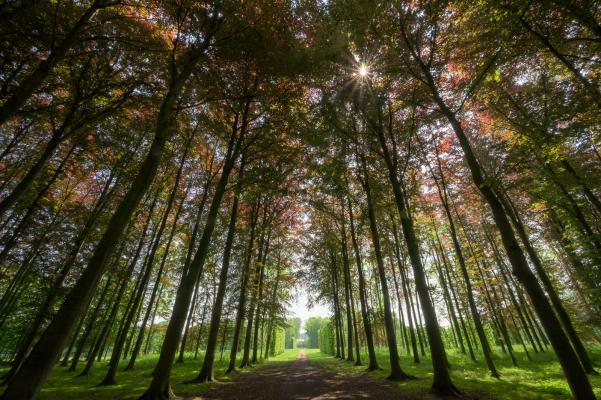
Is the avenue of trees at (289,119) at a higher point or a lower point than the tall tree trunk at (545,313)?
higher

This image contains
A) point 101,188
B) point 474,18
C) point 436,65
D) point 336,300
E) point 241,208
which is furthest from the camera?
point 336,300

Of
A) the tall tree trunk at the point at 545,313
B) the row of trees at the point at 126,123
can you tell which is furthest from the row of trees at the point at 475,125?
the row of trees at the point at 126,123

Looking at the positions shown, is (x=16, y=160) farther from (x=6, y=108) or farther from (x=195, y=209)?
(x=6, y=108)

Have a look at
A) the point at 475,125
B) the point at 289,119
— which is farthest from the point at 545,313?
the point at 475,125

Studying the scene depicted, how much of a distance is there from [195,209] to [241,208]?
10.1ft

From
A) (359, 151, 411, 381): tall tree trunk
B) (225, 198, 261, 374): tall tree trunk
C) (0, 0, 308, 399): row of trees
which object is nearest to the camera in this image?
(0, 0, 308, 399): row of trees

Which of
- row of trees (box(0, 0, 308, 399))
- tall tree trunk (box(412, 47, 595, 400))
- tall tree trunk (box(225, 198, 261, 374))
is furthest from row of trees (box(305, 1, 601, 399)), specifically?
tall tree trunk (box(225, 198, 261, 374))

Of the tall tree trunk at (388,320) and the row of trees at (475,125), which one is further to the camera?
the tall tree trunk at (388,320)

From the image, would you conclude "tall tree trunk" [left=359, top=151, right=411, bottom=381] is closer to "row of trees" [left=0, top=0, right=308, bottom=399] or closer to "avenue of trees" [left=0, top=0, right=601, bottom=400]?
"avenue of trees" [left=0, top=0, right=601, bottom=400]

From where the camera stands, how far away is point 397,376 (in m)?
10.5

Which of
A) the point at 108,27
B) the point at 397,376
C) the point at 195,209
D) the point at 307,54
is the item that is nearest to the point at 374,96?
the point at 307,54

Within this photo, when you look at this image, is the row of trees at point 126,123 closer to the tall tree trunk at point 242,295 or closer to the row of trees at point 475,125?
the tall tree trunk at point 242,295

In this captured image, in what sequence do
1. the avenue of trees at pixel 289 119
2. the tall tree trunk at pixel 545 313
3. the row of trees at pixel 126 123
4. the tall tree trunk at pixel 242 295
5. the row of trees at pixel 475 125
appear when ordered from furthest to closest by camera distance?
the tall tree trunk at pixel 242 295 < the row of trees at pixel 475 125 < the avenue of trees at pixel 289 119 < the row of trees at pixel 126 123 < the tall tree trunk at pixel 545 313

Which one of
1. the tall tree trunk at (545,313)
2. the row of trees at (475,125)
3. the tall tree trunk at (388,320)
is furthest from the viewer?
the tall tree trunk at (388,320)
